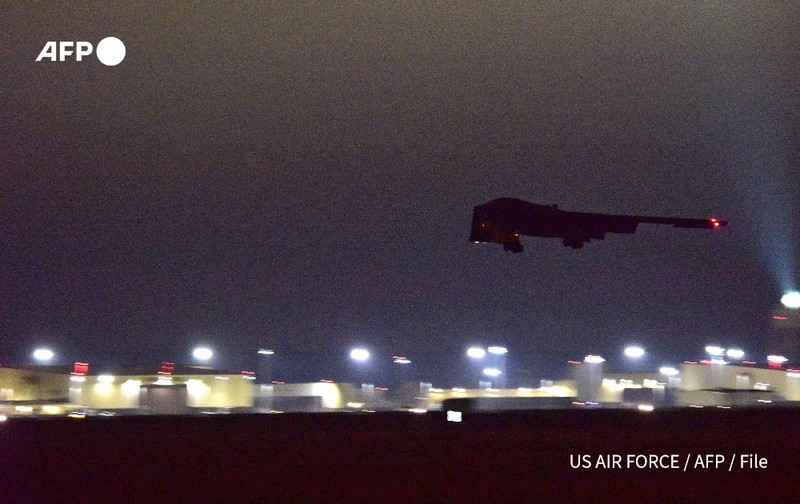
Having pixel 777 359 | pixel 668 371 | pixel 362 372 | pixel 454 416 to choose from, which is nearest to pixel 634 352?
pixel 668 371

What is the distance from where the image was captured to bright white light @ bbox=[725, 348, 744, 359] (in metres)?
34.3

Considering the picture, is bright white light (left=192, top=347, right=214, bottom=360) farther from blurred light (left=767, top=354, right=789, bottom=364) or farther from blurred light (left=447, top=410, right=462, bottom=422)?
blurred light (left=767, top=354, right=789, bottom=364)

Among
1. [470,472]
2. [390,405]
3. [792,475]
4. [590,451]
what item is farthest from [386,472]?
[390,405]

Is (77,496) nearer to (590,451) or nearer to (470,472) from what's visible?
(470,472)

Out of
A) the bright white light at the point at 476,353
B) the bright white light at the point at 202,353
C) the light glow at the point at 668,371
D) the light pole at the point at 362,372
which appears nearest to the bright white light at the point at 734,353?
the light glow at the point at 668,371

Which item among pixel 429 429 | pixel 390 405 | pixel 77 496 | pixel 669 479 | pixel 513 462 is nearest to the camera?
pixel 77 496

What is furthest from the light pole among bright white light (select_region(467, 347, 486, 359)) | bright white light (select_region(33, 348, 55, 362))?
bright white light (select_region(33, 348, 55, 362))

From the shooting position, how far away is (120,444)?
566 inches

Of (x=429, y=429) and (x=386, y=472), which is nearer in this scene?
(x=386, y=472)

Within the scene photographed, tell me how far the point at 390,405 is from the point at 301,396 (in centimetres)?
280

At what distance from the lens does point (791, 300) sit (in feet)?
99.8

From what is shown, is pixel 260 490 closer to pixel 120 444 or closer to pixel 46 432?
pixel 120 444

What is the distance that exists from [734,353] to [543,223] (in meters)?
25.3

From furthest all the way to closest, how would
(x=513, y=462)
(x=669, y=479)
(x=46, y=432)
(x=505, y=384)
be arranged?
1. (x=505, y=384)
2. (x=46, y=432)
3. (x=513, y=462)
4. (x=669, y=479)
